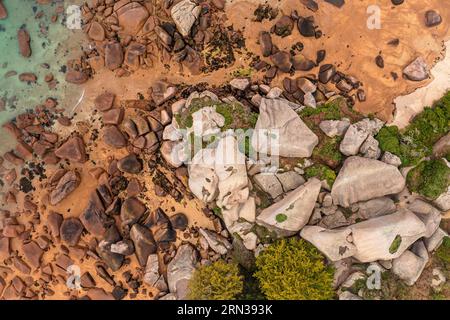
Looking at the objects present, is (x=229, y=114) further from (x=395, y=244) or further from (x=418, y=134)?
(x=395, y=244)

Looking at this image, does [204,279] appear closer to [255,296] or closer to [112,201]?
[255,296]

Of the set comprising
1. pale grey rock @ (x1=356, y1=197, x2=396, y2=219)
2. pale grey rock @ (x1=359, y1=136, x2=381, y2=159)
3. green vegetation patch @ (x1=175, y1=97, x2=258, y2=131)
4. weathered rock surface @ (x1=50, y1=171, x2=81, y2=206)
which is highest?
green vegetation patch @ (x1=175, y1=97, x2=258, y2=131)

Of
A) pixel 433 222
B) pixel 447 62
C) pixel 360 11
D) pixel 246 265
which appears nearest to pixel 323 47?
pixel 360 11

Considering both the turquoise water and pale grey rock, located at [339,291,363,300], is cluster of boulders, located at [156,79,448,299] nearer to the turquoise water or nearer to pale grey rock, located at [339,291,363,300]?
pale grey rock, located at [339,291,363,300]

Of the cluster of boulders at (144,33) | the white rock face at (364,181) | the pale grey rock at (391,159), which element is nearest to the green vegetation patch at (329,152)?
the white rock face at (364,181)

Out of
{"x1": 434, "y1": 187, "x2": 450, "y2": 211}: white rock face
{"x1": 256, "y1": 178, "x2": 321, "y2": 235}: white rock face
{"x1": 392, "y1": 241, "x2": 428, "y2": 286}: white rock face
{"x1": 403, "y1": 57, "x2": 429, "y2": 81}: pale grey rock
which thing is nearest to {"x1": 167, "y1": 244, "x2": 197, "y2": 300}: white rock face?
{"x1": 256, "y1": 178, "x2": 321, "y2": 235}: white rock face

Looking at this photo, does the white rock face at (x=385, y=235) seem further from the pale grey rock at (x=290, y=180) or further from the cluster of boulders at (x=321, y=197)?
the pale grey rock at (x=290, y=180)

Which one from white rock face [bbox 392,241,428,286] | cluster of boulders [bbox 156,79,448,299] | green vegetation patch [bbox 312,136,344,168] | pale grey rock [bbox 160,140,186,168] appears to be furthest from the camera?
pale grey rock [bbox 160,140,186,168]
